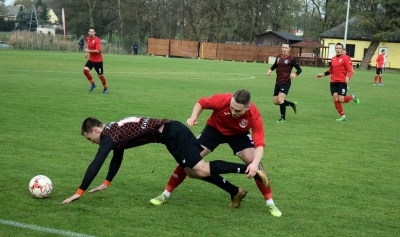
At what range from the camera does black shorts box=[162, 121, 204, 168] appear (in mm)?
6555

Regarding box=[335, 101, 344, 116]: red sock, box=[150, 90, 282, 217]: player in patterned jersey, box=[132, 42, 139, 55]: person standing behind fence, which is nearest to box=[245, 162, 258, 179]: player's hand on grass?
box=[150, 90, 282, 217]: player in patterned jersey

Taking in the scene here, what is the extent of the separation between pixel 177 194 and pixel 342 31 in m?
63.9

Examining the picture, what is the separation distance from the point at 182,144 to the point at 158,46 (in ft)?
202

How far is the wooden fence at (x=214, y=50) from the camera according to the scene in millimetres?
65562

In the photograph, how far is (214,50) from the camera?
66.2 m

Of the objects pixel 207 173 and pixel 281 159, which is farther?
pixel 281 159

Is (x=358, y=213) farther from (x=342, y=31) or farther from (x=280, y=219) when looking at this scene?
(x=342, y=31)

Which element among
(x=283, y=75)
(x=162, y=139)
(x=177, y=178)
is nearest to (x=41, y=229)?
(x=162, y=139)

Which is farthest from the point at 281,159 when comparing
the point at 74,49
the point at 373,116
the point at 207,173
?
the point at 74,49

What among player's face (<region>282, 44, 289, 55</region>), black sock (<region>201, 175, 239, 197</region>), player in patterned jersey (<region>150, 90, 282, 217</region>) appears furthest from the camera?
player's face (<region>282, 44, 289, 55</region>)

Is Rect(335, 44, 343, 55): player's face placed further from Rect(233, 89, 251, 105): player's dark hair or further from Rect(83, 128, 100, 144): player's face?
Rect(83, 128, 100, 144): player's face

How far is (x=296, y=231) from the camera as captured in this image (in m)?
6.19

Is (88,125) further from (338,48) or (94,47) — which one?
(94,47)

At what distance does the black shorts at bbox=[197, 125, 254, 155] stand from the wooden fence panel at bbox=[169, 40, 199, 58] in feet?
195
